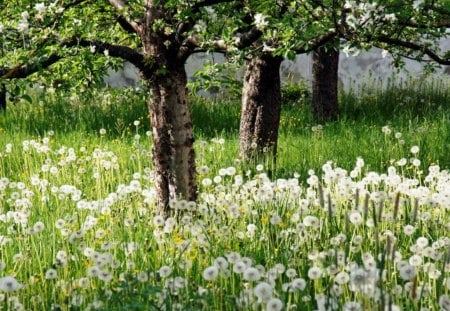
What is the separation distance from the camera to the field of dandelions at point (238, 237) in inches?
132

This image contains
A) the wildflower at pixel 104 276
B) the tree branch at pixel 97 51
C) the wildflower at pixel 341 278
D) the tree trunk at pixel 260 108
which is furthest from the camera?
the tree trunk at pixel 260 108

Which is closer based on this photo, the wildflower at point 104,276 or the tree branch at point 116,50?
the wildflower at point 104,276

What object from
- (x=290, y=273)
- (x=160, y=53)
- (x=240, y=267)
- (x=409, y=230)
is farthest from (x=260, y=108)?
(x=240, y=267)

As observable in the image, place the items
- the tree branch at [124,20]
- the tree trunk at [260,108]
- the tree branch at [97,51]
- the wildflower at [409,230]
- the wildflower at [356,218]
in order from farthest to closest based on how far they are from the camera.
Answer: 1. the tree trunk at [260,108]
2. the tree branch at [124,20]
3. the tree branch at [97,51]
4. the wildflower at [356,218]
5. the wildflower at [409,230]

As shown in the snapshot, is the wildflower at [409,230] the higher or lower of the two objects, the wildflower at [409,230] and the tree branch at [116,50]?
the lower

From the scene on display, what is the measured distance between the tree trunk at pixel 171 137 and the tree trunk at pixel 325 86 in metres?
6.00

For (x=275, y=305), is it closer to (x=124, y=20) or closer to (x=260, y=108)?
(x=124, y=20)

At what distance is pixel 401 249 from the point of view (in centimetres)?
473

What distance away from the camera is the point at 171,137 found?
5.91 meters

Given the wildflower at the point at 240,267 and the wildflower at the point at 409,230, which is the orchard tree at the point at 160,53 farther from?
the wildflower at the point at 240,267

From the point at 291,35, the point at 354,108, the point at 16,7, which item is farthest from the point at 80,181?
the point at 354,108

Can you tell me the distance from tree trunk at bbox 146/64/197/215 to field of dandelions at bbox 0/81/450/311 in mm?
180

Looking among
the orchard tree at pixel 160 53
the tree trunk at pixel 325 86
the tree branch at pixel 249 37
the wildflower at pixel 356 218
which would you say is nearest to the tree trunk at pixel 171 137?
the orchard tree at pixel 160 53

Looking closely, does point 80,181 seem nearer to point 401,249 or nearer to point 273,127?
point 273,127
